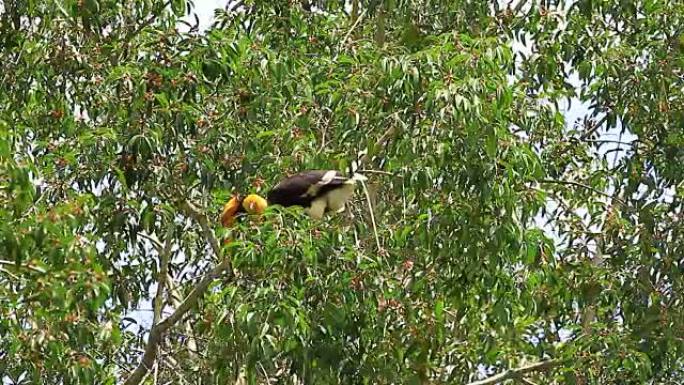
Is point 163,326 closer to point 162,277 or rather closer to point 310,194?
point 162,277

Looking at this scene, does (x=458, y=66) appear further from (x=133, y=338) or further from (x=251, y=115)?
(x=133, y=338)

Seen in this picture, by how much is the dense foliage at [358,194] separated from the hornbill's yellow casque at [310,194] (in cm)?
10

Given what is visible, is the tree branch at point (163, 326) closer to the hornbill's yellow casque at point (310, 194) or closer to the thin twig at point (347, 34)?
the hornbill's yellow casque at point (310, 194)

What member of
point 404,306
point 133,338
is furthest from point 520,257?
point 133,338

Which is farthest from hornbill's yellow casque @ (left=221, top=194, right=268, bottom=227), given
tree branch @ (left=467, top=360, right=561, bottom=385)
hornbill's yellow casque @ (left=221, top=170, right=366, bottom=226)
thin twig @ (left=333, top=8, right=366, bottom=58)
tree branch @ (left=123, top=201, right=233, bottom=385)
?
tree branch @ (left=467, top=360, right=561, bottom=385)

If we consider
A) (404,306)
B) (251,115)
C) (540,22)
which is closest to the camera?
(404,306)

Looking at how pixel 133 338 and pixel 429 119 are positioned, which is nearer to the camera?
pixel 429 119

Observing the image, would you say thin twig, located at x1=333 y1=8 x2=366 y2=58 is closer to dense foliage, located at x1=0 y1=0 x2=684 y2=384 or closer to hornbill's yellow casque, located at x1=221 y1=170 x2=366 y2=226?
dense foliage, located at x1=0 y1=0 x2=684 y2=384

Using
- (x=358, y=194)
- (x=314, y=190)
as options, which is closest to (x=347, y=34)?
(x=358, y=194)

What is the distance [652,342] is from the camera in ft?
16.6

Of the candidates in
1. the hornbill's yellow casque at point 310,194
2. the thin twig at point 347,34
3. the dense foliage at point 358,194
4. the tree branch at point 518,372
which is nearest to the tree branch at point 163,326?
the dense foliage at point 358,194

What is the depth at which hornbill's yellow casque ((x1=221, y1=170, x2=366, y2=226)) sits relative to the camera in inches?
161

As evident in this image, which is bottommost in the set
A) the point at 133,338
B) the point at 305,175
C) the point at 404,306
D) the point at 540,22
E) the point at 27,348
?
the point at 27,348

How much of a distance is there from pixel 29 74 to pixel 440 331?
1.84 metres
